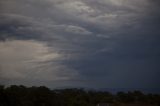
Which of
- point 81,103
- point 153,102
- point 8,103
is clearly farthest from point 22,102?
point 153,102

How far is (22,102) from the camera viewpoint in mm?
69812

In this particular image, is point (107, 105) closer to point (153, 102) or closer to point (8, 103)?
point (153, 102)

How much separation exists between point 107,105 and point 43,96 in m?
13.5

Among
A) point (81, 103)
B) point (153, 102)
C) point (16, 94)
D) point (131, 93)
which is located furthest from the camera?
point (131, 93)

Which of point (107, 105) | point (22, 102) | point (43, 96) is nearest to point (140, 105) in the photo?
point (107, 105)

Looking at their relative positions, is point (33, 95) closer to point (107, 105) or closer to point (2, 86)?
point (2, 86)

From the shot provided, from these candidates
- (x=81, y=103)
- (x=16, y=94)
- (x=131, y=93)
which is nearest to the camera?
(x=16, y=94)

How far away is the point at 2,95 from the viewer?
70.0 meters

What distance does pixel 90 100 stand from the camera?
88.2 metres

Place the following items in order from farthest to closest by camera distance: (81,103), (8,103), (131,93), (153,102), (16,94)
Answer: (131,93)
(153,102)
(81,103)
(16,94)
(8,103)

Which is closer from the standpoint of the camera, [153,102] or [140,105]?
[140,105]

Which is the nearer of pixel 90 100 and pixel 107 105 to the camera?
pixel 107 105

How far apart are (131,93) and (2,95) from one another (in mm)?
46523

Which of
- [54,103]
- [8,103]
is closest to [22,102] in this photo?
[8,103]
